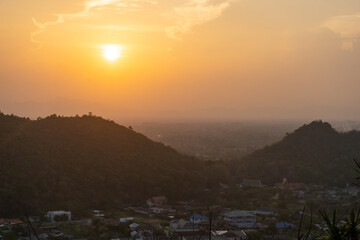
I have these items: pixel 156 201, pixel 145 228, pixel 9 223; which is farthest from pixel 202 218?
pixel 9 223

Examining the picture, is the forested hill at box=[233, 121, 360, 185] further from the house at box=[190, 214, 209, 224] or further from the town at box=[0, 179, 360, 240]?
the house at box=[190, 214, 209, 224]

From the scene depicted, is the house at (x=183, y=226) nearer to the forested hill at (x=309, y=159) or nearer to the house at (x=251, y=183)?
the house at (x=251, y=183)

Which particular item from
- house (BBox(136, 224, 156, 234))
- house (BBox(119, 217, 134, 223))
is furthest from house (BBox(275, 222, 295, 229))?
house (BBox(119, 217, 134, 223))

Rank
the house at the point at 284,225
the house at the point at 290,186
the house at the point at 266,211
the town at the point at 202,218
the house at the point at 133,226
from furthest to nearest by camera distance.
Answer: the house at the point at 290,186 < the house at the point at 266,211 < the house at the point at 284,225 < the house at the point at 133,226 < the town at the point at 202,218

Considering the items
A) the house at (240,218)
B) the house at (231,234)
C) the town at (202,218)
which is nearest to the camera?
the house at (231,234)

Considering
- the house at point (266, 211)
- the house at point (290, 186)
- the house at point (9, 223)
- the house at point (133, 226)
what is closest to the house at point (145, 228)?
the house at point (133, 226)

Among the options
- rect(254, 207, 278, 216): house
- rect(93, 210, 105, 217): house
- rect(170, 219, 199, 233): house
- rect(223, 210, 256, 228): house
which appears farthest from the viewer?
rect(254, 207, 278, 216): house
